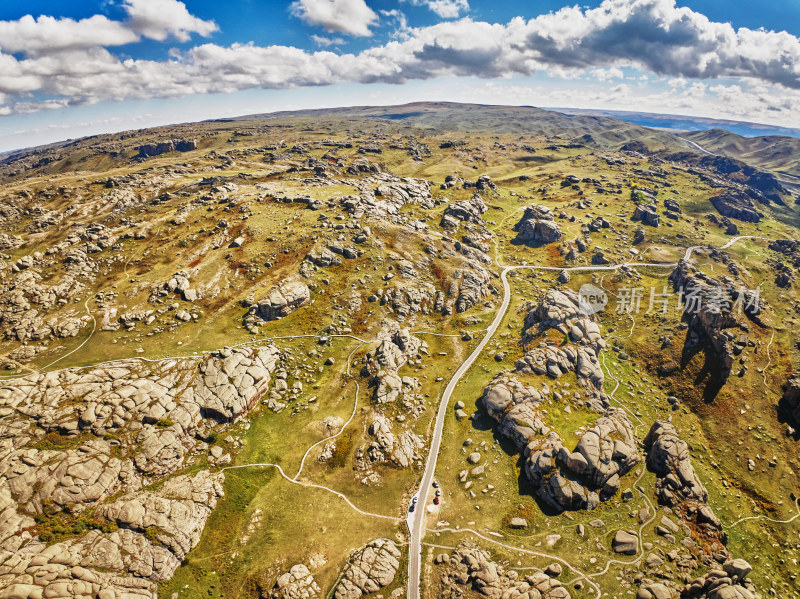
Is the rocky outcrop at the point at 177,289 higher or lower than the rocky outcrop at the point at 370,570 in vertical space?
higher

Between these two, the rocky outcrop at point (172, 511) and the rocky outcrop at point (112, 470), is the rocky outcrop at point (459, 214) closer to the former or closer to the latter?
the rocky outcrop at point (112, 470)

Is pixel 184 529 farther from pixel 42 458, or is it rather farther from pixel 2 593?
pixel 42 458

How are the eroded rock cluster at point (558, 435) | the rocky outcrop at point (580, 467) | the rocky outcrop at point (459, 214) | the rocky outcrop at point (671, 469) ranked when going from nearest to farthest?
1. the rocky outcrop at point (580, 467)
2. the eroded rock cluster at point (558, 435)
3. the rocky outcrop at point (671, 469)
4. the rocky outcrop at point (459, 214)

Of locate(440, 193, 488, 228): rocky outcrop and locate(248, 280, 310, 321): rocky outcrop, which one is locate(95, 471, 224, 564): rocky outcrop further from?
locate(440, 193, 488, 228): rocky outcrop

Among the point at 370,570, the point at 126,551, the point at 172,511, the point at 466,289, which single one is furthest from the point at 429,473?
the point at 466,289

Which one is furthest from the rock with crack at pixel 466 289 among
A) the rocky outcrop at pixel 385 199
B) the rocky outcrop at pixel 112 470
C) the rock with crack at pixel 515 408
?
the rocky outcrop at pixel 112 470

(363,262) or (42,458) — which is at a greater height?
(363,262)

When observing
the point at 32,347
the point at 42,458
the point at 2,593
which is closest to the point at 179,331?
the point at 32,347
